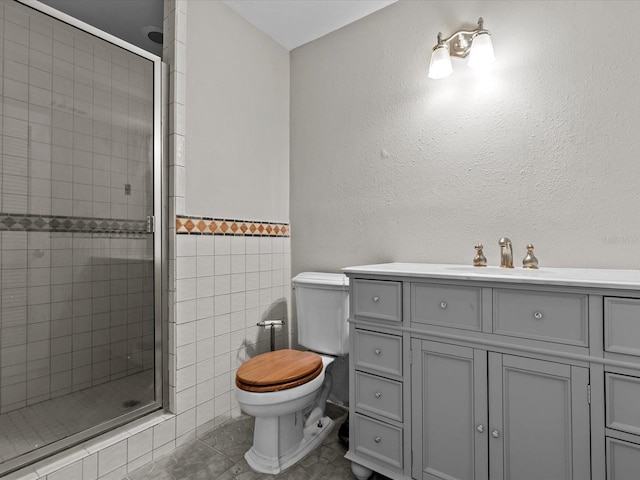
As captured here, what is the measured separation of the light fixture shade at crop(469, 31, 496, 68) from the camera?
1.60 metres

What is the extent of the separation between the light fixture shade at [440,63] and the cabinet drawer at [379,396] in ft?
4.81

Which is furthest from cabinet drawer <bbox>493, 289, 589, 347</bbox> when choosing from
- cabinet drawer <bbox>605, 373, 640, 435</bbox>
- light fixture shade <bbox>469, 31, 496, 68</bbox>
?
light fixture shade <bbox>469, 31, 496, 68</bbox>

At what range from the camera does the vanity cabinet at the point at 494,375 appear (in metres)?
1.02

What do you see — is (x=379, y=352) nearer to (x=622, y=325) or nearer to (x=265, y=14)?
(x=622, y=325)

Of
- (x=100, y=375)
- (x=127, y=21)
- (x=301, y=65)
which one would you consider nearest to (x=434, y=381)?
(x=100, y=375)

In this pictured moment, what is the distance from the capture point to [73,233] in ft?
4.85

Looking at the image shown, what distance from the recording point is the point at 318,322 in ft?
6.31

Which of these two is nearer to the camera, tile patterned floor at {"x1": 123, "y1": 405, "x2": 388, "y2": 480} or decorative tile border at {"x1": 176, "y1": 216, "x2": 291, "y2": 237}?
tile patterned floor at {"x1": 123, "y1": 405, "x2": 388, "y2": 480}

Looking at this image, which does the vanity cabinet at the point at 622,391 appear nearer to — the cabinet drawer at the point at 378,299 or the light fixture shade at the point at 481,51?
the cabinet drawer at the point at 378,299

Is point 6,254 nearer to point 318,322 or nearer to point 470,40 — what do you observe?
point 318,322

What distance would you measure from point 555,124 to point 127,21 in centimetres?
254

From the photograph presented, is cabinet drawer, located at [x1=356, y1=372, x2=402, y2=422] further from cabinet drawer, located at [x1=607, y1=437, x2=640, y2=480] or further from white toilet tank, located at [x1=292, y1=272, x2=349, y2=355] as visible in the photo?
cabinet drawer, located at [x1=607, y1=437, x2=640, y2=480]

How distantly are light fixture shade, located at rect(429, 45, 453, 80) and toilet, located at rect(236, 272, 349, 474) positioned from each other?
3.77 ft

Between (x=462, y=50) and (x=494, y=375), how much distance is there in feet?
5.02
